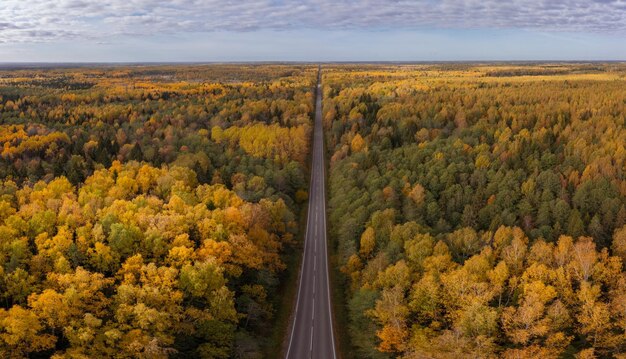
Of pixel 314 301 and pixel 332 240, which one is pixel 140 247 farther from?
pixel 332 240

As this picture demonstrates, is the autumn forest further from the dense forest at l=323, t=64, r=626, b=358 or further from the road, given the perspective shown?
the road

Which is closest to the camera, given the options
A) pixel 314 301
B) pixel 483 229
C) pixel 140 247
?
pixel 140 247

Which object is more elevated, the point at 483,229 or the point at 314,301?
the point at 483,229

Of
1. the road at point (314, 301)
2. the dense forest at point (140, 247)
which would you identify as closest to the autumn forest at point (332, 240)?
the dense forest at point (140, 247)

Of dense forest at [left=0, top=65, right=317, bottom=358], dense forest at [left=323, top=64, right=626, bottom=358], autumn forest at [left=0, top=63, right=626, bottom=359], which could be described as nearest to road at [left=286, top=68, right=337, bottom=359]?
autumn forest at [left=0, top=63, right=626, bottom=359]

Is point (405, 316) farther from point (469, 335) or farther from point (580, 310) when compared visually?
point (580, 310)

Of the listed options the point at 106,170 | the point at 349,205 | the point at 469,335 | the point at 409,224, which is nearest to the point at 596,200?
the point at 409,224

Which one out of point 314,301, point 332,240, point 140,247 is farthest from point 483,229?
point 140,247
